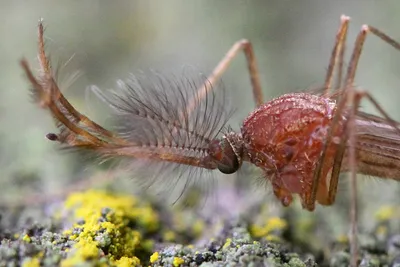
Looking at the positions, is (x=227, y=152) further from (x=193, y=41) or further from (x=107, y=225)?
(x=193, y=41)

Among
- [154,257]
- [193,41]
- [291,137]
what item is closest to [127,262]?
[154,257]

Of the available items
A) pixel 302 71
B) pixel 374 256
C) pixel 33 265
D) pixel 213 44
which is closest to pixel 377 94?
pixel 302 71

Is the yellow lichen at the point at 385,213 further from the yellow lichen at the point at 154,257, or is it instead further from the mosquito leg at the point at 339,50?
the yellow lichen at the point at 154,257

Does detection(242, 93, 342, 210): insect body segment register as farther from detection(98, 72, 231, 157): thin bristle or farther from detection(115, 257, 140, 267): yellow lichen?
detection(115, 257, 140, 267): yellow lichen

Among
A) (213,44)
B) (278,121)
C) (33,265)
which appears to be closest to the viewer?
(33,265)

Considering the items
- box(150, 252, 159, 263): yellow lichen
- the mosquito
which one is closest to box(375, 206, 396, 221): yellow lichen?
the mosquito

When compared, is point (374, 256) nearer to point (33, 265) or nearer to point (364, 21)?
point (33, 265)

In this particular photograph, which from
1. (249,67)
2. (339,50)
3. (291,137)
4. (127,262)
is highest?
(339,50)
